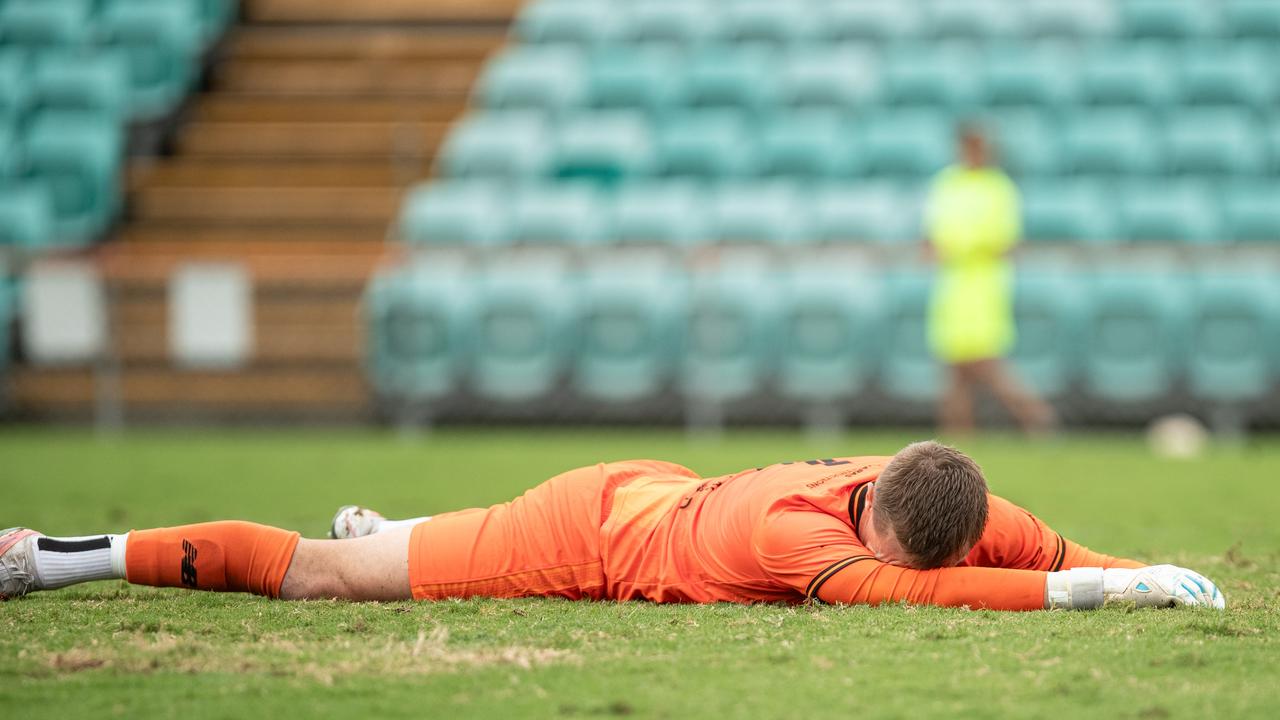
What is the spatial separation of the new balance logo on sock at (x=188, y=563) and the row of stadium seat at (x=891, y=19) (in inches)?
387

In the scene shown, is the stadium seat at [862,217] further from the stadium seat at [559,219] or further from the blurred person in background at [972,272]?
the stadium seat at [559,219]

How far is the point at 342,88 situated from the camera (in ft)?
43.0

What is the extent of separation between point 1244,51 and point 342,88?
7.84 m

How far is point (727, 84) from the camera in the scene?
1209 centimetres

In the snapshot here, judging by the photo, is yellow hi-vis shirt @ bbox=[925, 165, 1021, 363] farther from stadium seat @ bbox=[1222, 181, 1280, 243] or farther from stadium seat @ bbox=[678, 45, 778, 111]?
stadium seat @ bbox=[678, 45, 778, 111]

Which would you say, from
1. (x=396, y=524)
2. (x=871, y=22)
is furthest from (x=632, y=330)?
(x=396, y=524)

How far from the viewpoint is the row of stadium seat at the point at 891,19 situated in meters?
12.4

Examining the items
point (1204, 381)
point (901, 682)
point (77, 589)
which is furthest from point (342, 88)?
point (901, 682)

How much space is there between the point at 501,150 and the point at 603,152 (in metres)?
0.85

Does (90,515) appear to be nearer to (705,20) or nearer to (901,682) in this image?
(901,682)

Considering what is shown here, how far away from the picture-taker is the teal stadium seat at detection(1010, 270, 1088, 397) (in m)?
10.2

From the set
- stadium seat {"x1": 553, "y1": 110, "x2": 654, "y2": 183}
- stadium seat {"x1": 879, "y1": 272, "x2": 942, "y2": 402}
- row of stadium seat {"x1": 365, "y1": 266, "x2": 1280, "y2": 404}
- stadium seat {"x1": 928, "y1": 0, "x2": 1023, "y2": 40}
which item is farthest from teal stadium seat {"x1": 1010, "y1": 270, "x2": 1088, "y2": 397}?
stadium seat {"x1": 553, "y1": 110, "x2": 654, "y2": 183}

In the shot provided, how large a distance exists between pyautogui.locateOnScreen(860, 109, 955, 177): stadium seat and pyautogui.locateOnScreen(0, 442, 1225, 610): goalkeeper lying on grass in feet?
26.7

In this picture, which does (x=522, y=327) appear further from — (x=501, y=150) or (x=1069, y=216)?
(x=1069, y=216)
